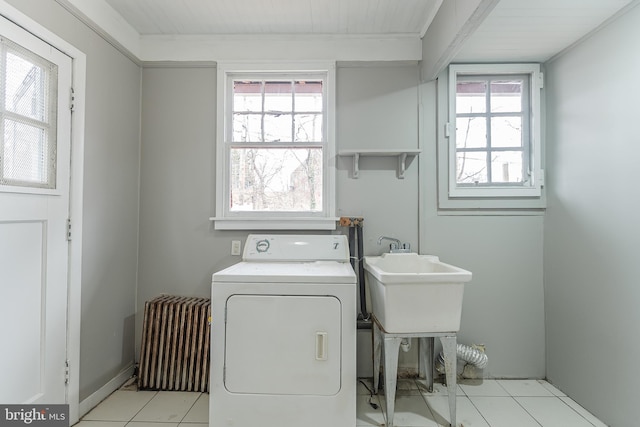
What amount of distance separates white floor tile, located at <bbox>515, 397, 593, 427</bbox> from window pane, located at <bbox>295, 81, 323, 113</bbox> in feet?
7.78

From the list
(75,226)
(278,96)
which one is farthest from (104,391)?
(278,96)

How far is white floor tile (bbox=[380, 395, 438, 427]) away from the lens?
1929 millimetres

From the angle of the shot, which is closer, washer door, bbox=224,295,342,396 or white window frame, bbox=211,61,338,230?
washer door, bbox=224,295,342,396

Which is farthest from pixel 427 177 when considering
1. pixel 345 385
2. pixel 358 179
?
pixel 345 385

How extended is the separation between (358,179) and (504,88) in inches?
50.2

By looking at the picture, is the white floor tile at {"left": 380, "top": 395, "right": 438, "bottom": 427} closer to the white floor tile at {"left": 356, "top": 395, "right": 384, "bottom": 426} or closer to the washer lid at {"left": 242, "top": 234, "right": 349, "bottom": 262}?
the white floor tile at {"left": 356, "top": 395, "right": 384, "bottom": 426}

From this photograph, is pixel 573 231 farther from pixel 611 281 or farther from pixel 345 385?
pixel 345 385

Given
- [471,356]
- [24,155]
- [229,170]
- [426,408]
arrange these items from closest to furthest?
[24,155] → [426,408] → [471,356] → [229,170]

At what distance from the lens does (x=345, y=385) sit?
5.57 ft

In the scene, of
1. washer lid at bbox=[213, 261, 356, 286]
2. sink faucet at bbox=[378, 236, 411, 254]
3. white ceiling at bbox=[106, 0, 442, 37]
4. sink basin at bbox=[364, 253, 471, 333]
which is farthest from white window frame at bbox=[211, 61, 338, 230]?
sink basin at bbox=[364, 253, 471, 333]

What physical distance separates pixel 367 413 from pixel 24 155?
2.28 meters

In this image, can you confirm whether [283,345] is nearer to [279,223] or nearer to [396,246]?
[279,223]

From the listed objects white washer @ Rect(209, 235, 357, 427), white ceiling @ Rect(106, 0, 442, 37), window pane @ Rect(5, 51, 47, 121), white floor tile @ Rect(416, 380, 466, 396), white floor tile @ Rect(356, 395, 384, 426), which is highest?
white ceiling @ Rect(106, 0, 442, 37)

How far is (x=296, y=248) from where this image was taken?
2311mm
